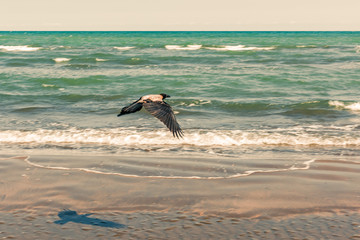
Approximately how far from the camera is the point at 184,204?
5594mm

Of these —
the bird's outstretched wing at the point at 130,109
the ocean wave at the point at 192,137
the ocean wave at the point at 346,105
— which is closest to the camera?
the bird's outstretched wing at the point at 130,109

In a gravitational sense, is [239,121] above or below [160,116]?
below

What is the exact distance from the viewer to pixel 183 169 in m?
7.25

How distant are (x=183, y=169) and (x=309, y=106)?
7.80 metres

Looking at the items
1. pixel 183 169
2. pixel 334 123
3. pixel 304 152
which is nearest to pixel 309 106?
pixel 334 123

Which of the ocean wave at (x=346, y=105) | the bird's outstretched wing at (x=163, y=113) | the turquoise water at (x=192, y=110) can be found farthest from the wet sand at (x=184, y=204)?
the ocean wave at (x=346, y=105)

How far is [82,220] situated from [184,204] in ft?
4.16

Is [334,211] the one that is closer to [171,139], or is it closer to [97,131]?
[171,139]

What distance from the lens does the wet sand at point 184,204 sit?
4758mm

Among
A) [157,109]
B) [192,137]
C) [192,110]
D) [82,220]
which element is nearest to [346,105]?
[192,110]

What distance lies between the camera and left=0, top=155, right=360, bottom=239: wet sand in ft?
15.6

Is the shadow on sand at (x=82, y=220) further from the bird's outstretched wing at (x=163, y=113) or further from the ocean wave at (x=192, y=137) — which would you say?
the ocean wave at (x=192, y=137)

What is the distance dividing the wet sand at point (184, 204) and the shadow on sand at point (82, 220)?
0.04 metres

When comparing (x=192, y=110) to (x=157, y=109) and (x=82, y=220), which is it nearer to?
(x=157, y=109)
